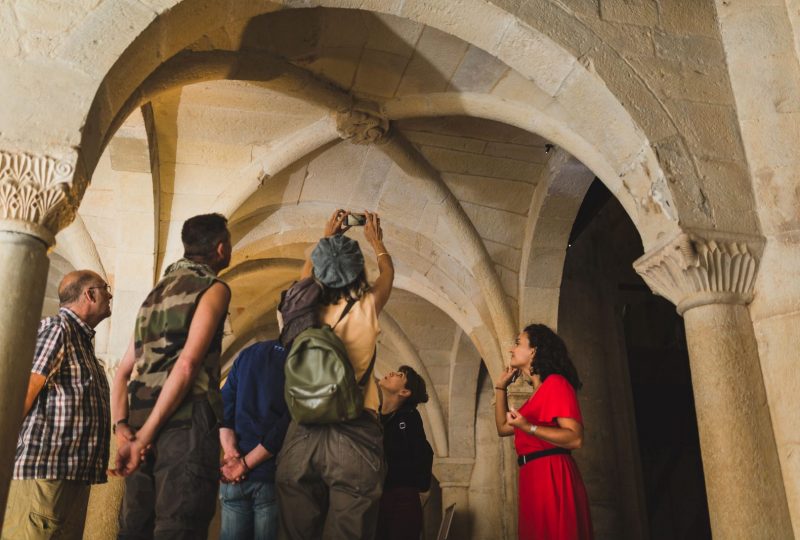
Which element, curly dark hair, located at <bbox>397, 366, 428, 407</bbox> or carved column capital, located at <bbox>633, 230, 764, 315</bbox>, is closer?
carved column capital, located at <bbox>633, 230, 764, 315</bbox>

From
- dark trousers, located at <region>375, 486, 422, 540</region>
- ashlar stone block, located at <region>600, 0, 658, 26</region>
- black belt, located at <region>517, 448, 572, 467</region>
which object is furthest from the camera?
ashlar stone block, located at <region>600, 0, 658, 26</region>

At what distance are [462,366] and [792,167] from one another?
6.76m

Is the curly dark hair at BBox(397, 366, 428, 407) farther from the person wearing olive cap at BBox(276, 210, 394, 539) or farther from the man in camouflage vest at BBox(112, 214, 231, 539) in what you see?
the man in camouflage vest at BBox(112, 214, 231, 539)

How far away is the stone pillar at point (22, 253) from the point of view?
85.6 inches

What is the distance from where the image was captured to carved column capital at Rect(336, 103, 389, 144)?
4.99m

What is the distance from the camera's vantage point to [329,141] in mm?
5457

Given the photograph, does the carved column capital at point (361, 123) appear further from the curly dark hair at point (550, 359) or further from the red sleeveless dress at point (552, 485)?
the red sleeveless dress at point (552, 485)

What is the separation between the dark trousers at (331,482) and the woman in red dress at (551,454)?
0.95 meters

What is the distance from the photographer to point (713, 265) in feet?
10.4

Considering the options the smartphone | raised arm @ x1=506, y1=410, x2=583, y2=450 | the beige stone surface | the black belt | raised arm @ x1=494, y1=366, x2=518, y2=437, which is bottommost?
the black belt

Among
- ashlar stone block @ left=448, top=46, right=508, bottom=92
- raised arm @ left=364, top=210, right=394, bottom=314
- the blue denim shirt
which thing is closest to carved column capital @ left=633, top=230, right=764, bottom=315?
raised arm @ left=364, top=210, right=394, bottom=314

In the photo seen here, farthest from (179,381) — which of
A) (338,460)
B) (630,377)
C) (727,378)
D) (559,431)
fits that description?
(630,377)

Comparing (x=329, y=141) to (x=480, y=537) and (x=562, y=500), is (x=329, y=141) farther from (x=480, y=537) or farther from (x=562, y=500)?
(x=480, y=537)

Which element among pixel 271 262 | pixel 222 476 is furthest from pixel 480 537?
pixel 222 476
